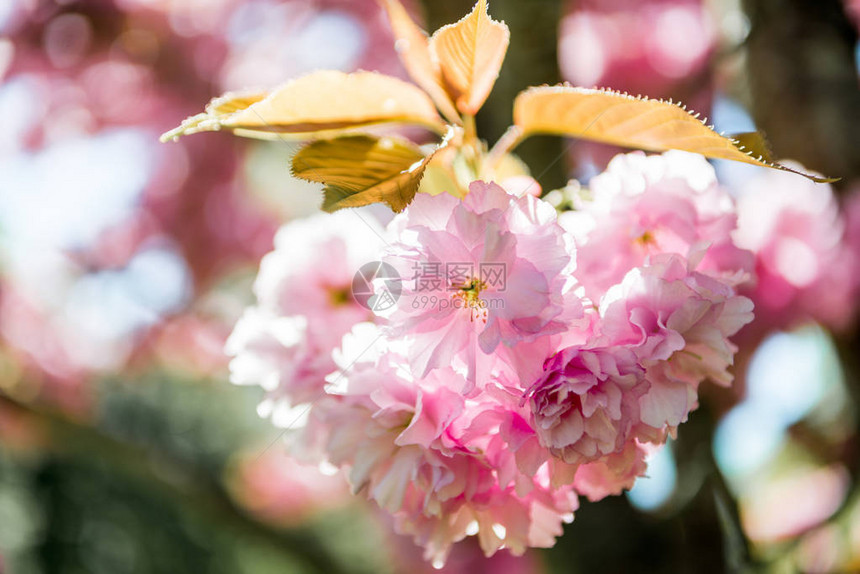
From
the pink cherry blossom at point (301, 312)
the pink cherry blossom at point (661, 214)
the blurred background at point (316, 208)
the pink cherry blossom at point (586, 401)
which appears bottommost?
the blurred background at point (316, 208)

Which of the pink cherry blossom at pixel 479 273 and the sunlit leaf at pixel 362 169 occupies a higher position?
the sunlit leaf at pixel 362 169

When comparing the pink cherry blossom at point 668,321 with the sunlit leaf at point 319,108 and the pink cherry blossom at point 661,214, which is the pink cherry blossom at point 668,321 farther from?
the sunlit leaf at point 319,108

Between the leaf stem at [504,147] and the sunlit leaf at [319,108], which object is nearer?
the sunlit leaf at [319,108]

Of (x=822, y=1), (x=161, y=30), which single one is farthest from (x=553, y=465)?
(x=161, y=30)

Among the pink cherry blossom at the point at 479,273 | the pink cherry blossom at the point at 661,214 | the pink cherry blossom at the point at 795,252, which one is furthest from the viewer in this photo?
the pink cherry blossom at the point at 795,252

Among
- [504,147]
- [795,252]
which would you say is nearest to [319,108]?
[504,147]

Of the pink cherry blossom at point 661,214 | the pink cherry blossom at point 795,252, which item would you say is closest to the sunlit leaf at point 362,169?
the pink cherry blossom at point 661,214

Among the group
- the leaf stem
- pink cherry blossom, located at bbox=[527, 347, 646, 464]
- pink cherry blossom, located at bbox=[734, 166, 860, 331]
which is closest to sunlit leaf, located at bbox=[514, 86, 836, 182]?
the leaf stem
